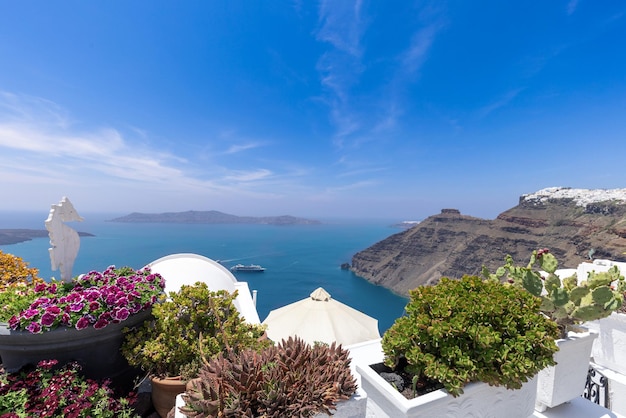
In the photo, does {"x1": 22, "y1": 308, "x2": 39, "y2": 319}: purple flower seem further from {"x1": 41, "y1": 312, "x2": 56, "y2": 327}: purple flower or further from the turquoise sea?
the turquoise sea

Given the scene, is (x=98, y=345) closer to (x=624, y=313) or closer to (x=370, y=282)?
(x=624, y=313)

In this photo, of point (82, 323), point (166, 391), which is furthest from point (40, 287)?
point (166, 391)

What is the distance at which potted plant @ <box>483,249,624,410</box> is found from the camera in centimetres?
258

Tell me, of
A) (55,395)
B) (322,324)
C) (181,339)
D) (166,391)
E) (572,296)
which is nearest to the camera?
(55,395)

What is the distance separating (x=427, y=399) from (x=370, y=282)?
8997 centimetres

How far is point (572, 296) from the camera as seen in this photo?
2.72 metres

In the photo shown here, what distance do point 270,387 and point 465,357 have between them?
1.44 metres

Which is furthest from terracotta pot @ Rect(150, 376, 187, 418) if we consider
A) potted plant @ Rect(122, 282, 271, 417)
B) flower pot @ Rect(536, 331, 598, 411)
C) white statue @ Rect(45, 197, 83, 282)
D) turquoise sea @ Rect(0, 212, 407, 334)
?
turquoise sea @ Rect(0, 212, 407, 334)

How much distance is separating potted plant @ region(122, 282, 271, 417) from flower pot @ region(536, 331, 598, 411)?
2.83 metres

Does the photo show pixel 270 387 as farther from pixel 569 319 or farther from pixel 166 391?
pixel 569 319

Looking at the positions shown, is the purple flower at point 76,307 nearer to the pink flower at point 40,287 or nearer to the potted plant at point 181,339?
the potted plant at point 181,339

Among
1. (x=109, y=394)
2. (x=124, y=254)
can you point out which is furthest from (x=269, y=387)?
(x=124, y=254)

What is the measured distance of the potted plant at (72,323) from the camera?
2207mm

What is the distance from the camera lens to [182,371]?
2.55m
